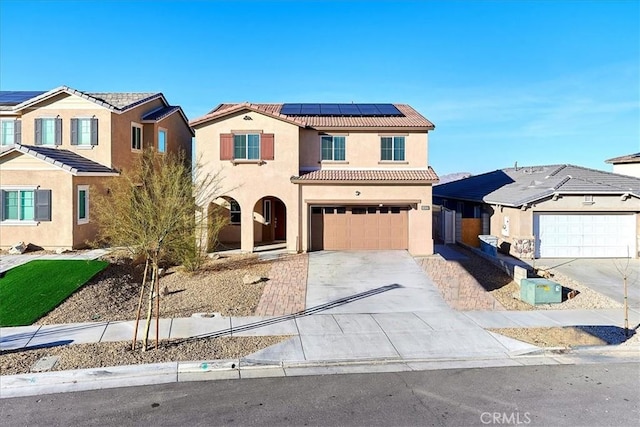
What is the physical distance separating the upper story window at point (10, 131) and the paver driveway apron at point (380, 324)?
17.1m

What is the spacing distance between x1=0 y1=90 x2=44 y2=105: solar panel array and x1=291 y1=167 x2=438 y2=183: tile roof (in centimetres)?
1592

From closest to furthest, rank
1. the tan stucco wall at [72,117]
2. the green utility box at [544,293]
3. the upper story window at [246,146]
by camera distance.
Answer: the green utility box at [544,293] < the upper story window at [246,146] < the tan stucco wall at [72,117]

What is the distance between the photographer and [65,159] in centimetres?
1950

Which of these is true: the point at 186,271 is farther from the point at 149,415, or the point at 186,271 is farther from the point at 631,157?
the point at 631,157

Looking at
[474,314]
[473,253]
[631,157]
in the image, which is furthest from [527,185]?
[474,314]

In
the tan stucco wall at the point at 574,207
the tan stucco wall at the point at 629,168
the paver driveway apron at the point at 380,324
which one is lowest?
the paver driveway apron at the point at 380,324

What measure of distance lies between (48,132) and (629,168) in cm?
3428

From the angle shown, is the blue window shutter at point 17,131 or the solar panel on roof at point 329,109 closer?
the blue window shutter at point 17,131

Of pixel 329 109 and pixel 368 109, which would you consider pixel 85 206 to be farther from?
pixel 368 109

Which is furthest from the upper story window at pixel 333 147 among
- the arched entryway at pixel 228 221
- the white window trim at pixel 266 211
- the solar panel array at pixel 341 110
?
the arched entryway at pixel 228 221

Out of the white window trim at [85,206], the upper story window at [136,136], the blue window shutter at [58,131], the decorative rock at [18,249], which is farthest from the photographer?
the upper story window at [136,136]

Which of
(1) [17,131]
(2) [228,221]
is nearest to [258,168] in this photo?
(2) [228,221]

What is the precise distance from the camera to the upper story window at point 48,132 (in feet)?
70.8

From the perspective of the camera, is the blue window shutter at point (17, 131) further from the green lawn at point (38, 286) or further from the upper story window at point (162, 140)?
the green lawn at point (38, 286)
